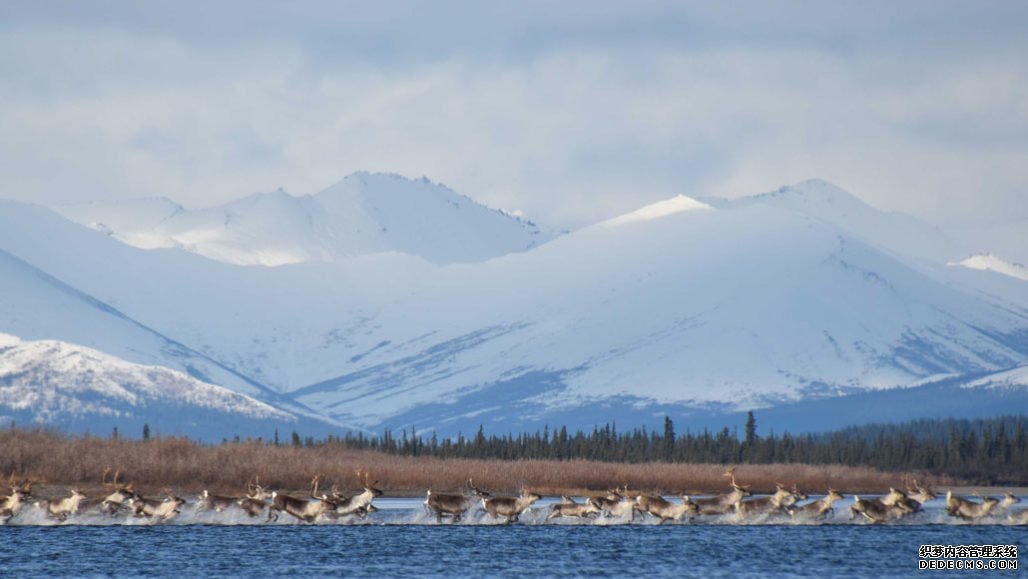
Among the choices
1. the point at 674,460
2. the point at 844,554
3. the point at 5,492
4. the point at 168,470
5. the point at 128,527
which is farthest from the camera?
the point at 674,460

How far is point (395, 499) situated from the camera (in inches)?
4705

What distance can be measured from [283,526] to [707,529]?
66.5ft

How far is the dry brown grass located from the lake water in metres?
17.3

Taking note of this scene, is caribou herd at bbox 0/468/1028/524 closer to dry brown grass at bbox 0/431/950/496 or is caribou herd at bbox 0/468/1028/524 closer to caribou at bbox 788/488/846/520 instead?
caribou at bbox 788/488/846/520

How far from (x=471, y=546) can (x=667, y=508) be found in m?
14.0

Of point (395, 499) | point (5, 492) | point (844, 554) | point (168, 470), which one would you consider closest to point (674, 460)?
point (395, 499)

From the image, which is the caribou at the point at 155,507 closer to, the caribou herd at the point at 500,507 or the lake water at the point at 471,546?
the caribou herd at the point at 500,507

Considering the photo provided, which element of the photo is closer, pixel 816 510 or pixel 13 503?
pixel 13 503

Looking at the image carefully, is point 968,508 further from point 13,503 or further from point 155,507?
point 13,503

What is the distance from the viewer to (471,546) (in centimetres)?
8238

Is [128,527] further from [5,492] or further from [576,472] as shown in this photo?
[576,472]

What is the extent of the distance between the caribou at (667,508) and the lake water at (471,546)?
2.65ft

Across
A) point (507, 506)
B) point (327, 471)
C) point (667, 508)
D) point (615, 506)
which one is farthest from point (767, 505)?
point (327, 471)

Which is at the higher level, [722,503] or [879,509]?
[722,503]
